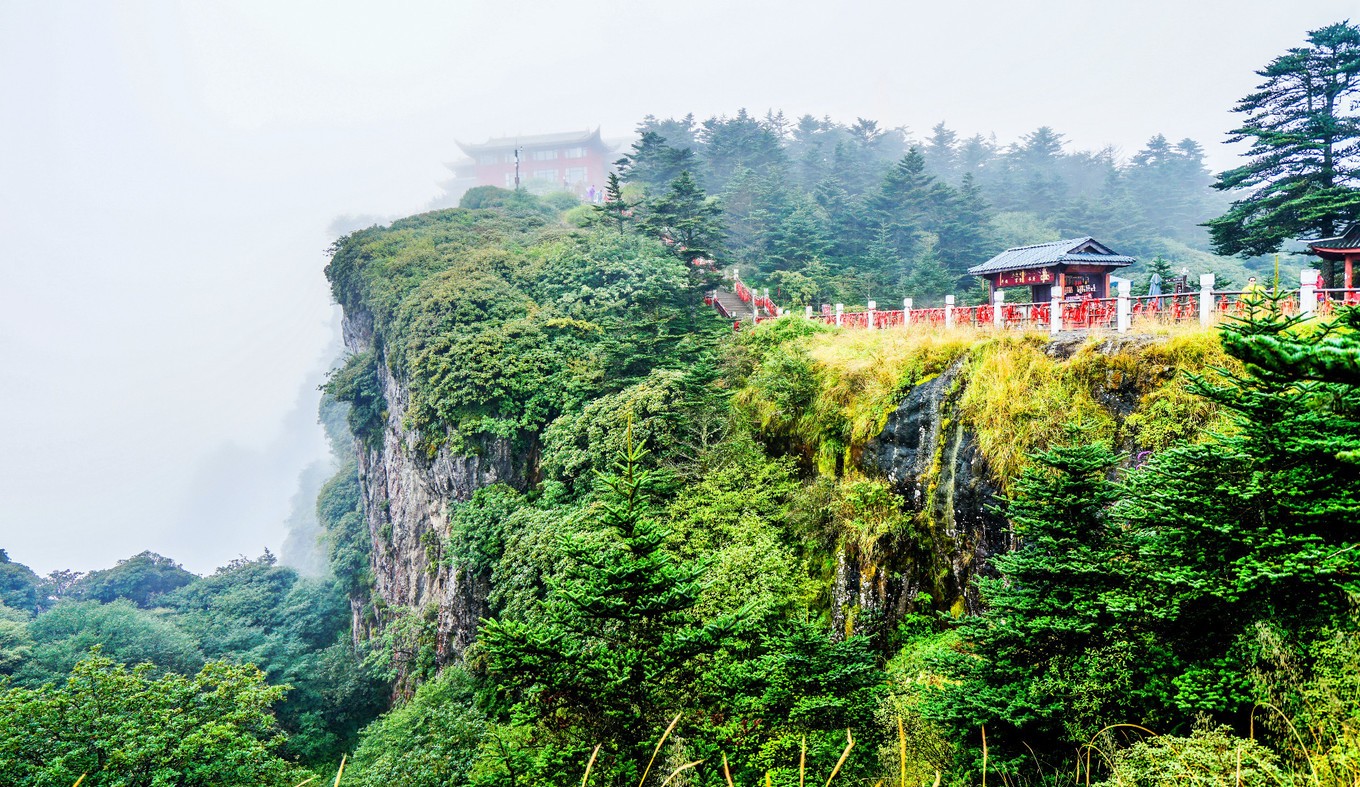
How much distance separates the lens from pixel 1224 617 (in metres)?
4.87

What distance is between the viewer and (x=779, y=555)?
10047 millimetres

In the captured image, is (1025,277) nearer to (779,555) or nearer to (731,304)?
(731,304)

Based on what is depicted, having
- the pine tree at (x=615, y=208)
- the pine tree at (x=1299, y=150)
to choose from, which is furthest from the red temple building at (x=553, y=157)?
the pine tree at (x=1299, y=150)

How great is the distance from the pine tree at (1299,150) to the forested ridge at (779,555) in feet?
0.31

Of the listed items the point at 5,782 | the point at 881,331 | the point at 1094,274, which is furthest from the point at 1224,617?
the point at 5,782

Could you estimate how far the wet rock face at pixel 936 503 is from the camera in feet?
28.9

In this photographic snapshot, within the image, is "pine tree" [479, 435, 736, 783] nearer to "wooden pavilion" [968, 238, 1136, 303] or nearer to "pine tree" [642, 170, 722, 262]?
"wooden pavilion" [968, 238, 1136, 303]

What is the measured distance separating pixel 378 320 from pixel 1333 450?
2524 cm

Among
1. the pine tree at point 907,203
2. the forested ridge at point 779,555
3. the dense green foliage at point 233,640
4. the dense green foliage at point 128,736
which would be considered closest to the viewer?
the forested ridge at point 779,555

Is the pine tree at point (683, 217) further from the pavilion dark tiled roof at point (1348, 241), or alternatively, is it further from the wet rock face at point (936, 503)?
the pavilion dark tiled roof at point (1348, 241)

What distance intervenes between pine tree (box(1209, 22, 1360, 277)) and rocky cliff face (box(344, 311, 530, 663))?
57.9ft

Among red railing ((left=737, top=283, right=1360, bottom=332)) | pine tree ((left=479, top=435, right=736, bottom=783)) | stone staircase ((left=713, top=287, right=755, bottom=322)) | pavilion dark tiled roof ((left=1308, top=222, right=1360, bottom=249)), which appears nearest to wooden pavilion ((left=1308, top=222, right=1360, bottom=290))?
pavilion dark tiled roof ((left=1308, top=222, right=1360, bottom=249))

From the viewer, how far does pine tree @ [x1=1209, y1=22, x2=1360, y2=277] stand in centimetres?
1327

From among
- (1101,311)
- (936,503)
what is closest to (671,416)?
(936,503)
